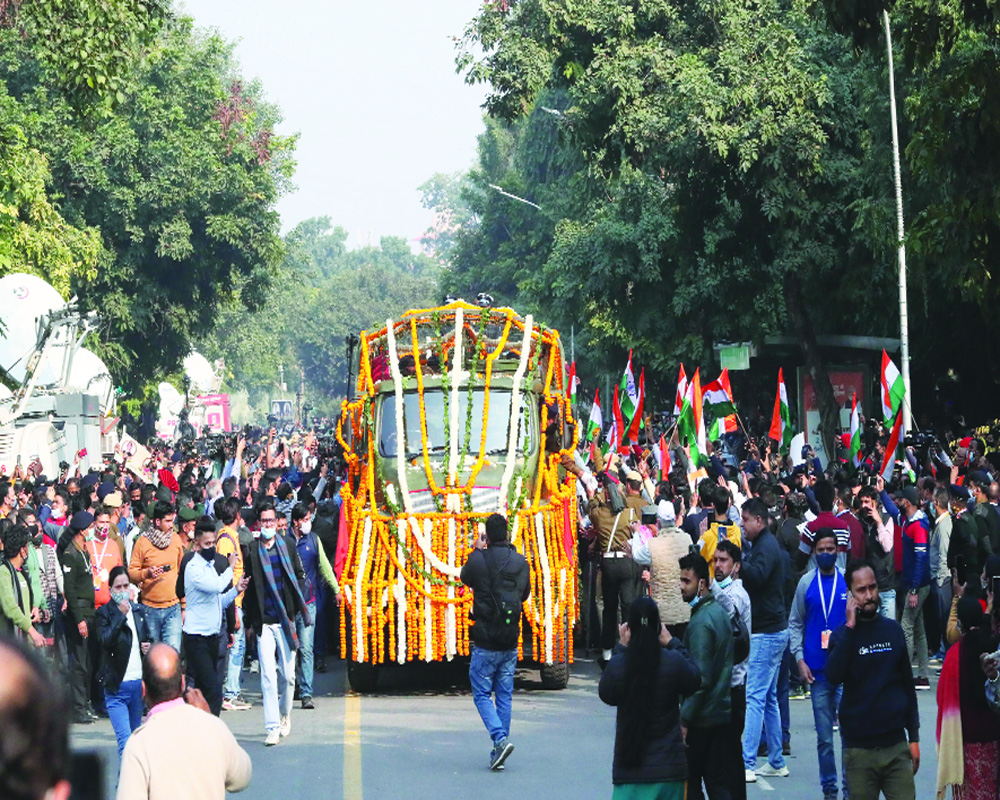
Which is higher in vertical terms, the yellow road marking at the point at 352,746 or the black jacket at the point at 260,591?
the black jacket at the point at 260,591

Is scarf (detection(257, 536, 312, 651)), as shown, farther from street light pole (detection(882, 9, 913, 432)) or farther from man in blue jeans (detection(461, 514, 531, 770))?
street light pole (detection(882, 9, 913, 432))

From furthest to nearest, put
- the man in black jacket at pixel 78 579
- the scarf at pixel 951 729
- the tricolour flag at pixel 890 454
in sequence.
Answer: the tricolour flag at pixel 890 454
the man in black jacket at pixel 78 579
the scarf at pixel 951 729

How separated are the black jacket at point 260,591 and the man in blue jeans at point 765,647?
3.83 meters

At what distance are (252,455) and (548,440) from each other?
919 inches

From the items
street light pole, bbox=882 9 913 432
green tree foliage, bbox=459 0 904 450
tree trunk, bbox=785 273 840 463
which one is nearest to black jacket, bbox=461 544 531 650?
street light pole, bbox=882 9 913 432

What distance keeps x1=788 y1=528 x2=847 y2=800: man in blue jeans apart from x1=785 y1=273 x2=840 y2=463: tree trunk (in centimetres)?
2234

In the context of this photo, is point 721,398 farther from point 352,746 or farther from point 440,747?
point 352,746

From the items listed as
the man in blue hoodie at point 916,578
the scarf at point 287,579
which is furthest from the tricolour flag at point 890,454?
the scarf at point 287,579

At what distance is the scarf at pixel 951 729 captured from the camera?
777 cm

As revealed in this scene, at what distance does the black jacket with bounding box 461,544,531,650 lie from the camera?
11555mm

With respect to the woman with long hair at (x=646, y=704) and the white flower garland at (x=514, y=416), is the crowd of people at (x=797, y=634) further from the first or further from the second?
the white flower garland at (x=514, y=416)

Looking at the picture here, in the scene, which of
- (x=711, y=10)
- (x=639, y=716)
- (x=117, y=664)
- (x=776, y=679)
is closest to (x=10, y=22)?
(x=117, y=664)

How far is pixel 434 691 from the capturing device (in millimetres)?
15398

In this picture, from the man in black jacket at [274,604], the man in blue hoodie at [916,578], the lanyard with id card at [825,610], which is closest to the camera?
the lanyard with id card at [825,610]
